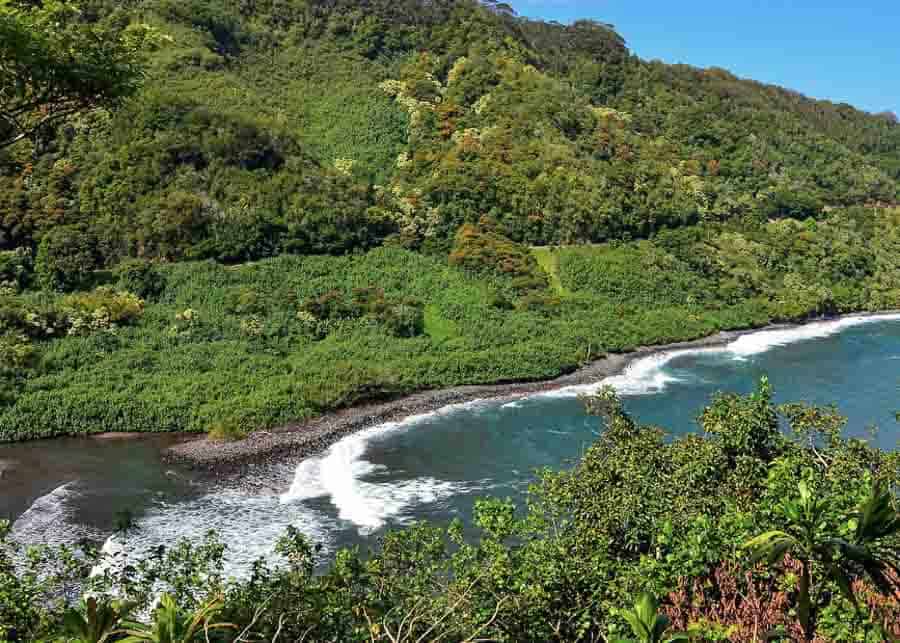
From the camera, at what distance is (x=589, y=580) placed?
47.4 ft

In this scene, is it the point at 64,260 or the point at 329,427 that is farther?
the point at 64,260

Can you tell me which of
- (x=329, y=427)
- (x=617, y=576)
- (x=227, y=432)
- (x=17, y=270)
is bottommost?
(x=329, y=427)

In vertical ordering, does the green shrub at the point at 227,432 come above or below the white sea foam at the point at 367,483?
above

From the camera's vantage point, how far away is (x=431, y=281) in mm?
63750

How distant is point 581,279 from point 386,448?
3503 cm

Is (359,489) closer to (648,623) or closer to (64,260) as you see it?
(648,623)

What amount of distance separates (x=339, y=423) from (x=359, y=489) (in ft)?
30.7

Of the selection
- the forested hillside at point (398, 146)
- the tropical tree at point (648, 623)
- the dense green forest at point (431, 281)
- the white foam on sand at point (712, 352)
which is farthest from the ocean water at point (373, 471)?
the forested hillside at point (398, 146)

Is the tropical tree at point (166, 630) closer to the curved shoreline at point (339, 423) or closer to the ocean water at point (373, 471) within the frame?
the ocean water at point (373, 471)

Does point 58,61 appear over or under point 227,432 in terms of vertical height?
over

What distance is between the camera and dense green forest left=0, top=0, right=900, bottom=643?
38.5ft

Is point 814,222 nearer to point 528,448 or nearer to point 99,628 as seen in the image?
point 528,448

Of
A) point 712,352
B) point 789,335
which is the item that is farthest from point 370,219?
point 789,335

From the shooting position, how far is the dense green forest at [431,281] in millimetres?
11742
